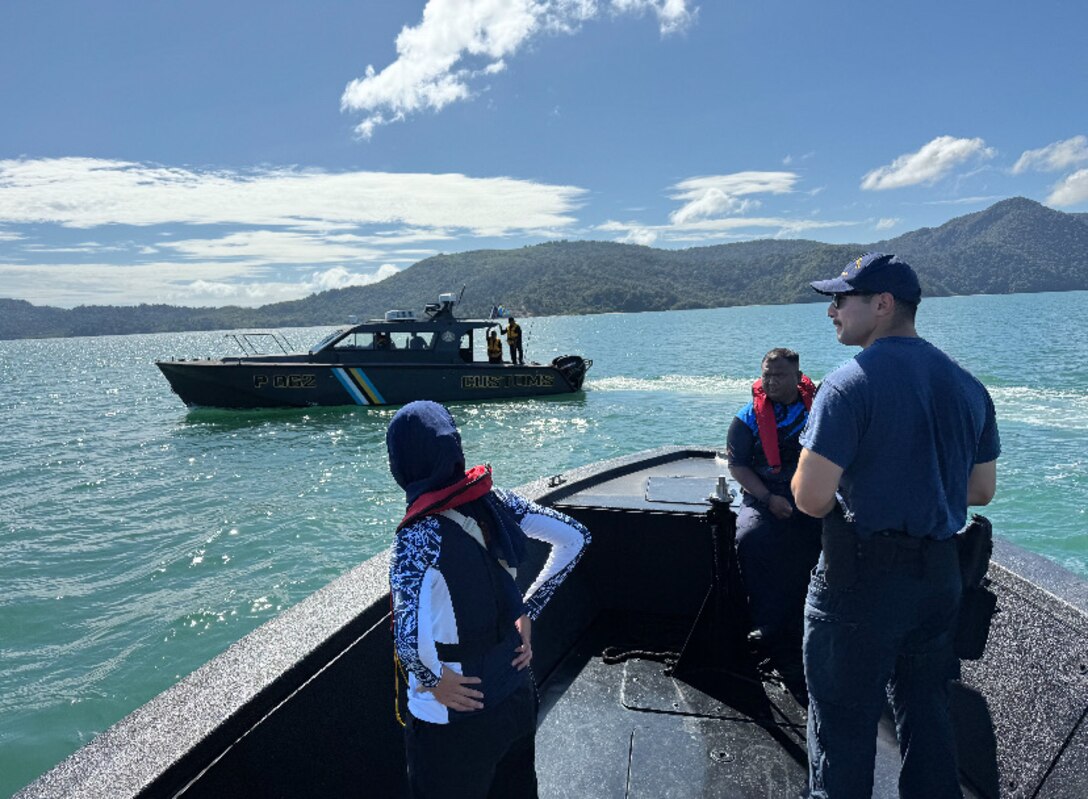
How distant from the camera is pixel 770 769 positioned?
9.34 ft

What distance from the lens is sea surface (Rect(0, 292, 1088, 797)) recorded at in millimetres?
6723

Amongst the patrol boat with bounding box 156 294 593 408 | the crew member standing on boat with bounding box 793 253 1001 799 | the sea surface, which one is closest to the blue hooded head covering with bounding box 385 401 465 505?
→ the crew member standing on boat with bounding box 793 253 1001 799

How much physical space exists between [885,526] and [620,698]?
192cm

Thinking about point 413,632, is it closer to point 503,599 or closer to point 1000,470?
point 503,599

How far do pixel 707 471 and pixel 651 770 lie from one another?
2471 millimetres

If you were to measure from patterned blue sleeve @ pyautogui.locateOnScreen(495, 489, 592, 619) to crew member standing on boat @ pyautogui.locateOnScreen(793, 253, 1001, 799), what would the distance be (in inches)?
26.8

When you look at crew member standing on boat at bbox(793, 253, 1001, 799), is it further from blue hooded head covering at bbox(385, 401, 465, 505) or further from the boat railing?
the boat railing

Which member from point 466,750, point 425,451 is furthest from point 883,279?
point 466,750

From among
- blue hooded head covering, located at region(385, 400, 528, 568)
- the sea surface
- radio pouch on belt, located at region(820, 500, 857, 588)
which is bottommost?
the sea surface

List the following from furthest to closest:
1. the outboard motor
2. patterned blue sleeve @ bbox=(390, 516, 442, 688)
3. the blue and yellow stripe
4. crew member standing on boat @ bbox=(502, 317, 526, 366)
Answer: the outboard motor → crew member standing on boat @ bbox=(502, 317, 526, 366) → the blue and yellow stripe → patterned blue sleeve @ bbox=(390, 516, 442, 688)

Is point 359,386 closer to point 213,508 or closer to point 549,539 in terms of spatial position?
point 213,508

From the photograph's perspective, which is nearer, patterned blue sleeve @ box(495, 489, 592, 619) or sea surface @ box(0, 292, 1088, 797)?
patterned blue sleeve @ box(495, 489, 592, 619)

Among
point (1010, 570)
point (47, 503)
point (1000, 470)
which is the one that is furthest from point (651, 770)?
point (47, 503)

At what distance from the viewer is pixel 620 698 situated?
132 inches
